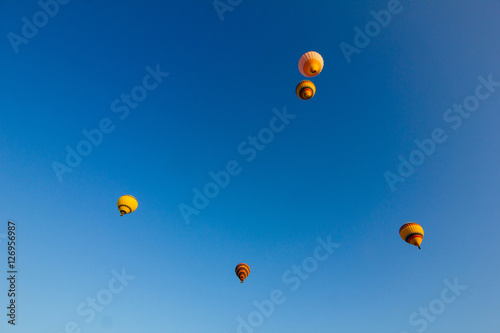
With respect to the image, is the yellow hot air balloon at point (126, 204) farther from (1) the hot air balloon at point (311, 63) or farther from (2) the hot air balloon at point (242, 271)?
(1) the hot air balloon at point (311, 63)

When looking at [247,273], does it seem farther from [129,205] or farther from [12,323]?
[12,323]

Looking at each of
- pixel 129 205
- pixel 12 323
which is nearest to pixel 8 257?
pixel 12 323

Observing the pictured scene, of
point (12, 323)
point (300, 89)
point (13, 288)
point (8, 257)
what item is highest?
point (300, 89)

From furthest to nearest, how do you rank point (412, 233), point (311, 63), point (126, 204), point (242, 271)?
point (242, 271), point (412, 233), point (126, 204), point (311, 63)

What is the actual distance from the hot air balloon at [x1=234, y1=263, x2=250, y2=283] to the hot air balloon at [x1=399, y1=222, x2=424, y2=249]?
11.0 m

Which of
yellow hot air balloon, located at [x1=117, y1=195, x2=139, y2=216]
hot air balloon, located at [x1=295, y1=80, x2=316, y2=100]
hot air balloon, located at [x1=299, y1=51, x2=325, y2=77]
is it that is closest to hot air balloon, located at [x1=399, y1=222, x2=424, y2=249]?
hot air balloon, located at [x1=295, y1=80, x2=316, y2=100]

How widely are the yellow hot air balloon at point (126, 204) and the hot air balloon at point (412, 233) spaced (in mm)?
17513

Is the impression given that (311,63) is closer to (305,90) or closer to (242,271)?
(305,90)

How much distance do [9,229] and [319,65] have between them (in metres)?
22.4

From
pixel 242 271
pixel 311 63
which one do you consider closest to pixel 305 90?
pixel 311 63

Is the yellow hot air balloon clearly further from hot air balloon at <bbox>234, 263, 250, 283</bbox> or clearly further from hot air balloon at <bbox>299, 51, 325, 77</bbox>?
hot air balloon at <bbox>299, 51, 325, 77</bbox>

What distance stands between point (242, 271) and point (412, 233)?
11.6 meters

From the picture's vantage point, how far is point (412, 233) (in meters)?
15.8

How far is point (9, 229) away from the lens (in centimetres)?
1638
